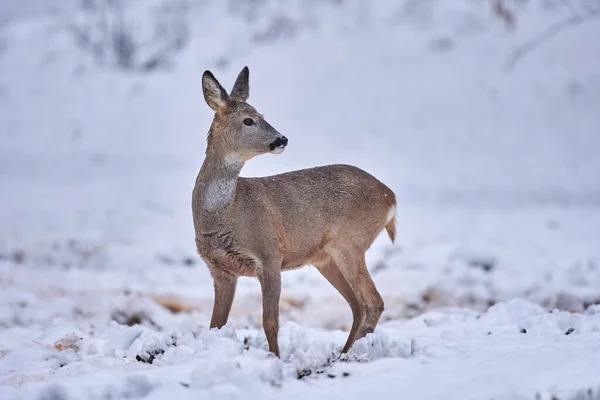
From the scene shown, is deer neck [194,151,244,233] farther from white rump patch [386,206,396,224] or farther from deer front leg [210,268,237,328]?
white rump patch [386,206,396,224]

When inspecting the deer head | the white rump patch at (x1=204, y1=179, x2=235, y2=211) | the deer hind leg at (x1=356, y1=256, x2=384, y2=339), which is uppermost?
the deer head

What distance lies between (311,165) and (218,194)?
44.4 ft

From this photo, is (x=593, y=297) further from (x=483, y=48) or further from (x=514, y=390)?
(x=483, y=48)

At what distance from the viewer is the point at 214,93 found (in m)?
6.54

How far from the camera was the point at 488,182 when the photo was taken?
1923 centimetres

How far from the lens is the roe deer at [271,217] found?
6.18 m

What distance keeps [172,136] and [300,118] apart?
324 cm

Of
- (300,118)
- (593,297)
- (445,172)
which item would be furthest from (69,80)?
(593,297)

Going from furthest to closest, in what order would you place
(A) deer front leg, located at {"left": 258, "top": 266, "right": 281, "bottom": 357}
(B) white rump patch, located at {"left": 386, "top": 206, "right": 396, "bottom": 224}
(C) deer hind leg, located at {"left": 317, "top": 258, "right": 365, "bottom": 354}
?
(B) white rump patch, located at {"left": 386, "top": 206, "right": 396, "bottom": 224}
(C) deer hind leg, located at {"left": 317, "top": 258, "right": 365, "bottom": 354}
(A) deer front leg, located at {"left": 258, "top": 266, "right": 281, "bottom": 357}

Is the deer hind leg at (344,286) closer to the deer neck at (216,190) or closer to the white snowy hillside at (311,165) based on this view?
the white snowy hillside at (311,165)

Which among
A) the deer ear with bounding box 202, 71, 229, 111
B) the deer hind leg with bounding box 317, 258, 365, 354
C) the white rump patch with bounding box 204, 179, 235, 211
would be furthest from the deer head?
the deer hind leg with bounding box 317, 258, 365, 354

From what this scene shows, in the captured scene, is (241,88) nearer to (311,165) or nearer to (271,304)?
(271,304)

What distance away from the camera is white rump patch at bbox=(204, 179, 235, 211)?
627cm

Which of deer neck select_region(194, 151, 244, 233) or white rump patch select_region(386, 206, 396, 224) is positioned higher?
deer neck select_region(194, 151, 244, 233)
